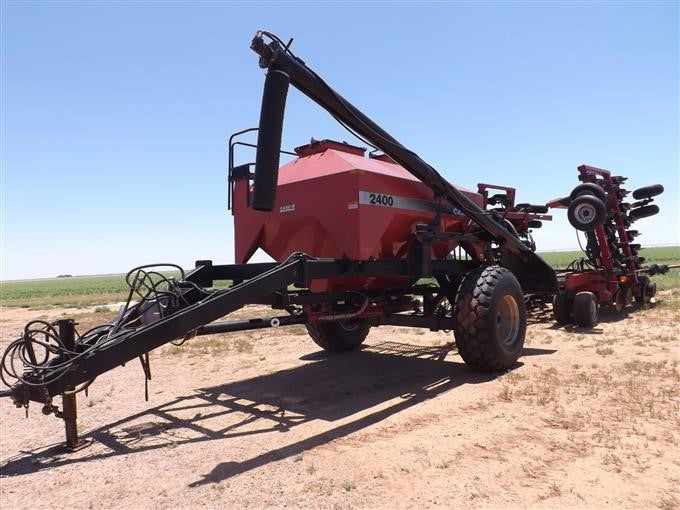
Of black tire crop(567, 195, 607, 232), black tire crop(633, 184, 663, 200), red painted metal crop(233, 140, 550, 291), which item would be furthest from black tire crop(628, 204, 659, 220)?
red painted metal crop(233, 140, 550, 291)

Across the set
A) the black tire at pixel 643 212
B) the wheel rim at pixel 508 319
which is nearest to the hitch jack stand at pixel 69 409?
the wheel rim at pixel 508 319

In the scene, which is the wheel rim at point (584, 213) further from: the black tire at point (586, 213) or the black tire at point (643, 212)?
the black tire at point (643, 212)

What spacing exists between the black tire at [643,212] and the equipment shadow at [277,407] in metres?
7.26

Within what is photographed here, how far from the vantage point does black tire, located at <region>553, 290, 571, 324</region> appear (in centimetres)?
1044

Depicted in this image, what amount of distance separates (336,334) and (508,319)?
8.62ft

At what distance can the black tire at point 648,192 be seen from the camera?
39.0ft

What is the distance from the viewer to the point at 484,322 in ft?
20.3

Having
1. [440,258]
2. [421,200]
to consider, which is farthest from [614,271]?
[421,200]

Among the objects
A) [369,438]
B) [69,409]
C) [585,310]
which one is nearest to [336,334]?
[369,438]

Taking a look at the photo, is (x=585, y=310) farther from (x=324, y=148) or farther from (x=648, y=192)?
(x=324, y=148)

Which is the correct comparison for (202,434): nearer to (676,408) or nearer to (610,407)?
(610,407)

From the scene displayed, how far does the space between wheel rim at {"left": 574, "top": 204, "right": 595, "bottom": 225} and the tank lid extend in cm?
567

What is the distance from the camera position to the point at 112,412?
17.8 ft

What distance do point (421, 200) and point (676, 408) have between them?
352cm
